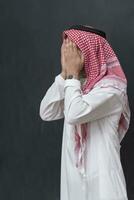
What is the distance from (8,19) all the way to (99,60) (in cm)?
136

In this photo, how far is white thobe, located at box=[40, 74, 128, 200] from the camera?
312 centimetres

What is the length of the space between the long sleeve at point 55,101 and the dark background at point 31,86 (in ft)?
2.23

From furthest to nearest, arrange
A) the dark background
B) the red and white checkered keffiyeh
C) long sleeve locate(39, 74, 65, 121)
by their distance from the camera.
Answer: the dark background, long sleeve locate(39, 74, 65, 121), the red and white checkered keffiyeh

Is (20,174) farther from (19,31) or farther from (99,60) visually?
(99,60)

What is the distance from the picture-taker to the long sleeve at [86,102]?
3.10 meters

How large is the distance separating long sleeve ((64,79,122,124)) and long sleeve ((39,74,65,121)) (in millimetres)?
202

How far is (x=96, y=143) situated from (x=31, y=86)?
3.95 feet

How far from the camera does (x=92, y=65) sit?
3.23 metres

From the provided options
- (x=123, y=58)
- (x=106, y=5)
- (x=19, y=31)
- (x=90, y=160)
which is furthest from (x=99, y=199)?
(x=19, y=31)

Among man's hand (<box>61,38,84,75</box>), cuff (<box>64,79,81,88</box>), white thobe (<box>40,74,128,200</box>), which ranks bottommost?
white thobe (<box>40,74,128,200</box>)

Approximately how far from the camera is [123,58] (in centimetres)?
381

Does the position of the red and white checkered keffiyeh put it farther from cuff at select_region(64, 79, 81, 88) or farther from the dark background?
the dark background

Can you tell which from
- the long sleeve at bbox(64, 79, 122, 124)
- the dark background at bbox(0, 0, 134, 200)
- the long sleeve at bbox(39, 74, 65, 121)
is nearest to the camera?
the long sleeve at bbox(64, 79, 122, 124)

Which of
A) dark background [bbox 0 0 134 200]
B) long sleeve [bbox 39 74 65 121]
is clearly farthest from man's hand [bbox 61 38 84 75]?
dark background [bbox 0 0 134 200]
